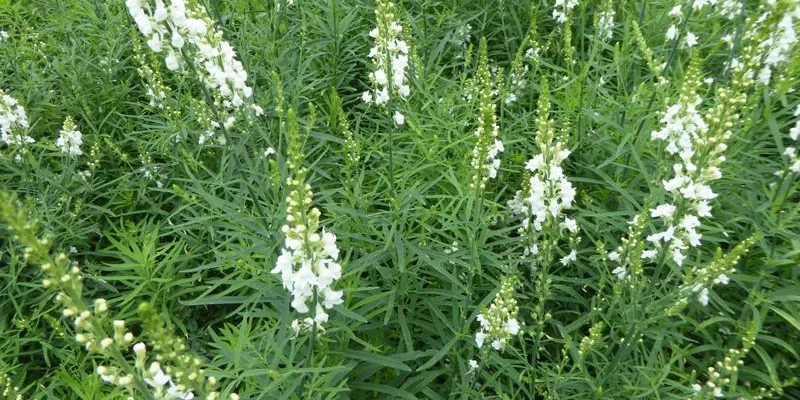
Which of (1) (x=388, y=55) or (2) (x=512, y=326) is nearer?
(2) (x=512, y=326)

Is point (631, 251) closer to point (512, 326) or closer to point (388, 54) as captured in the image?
point (512, 326)

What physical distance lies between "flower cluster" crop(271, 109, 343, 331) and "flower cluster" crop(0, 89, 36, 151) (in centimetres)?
381

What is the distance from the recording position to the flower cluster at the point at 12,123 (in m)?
5.16

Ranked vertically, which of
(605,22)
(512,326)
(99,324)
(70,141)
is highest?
(605,22)

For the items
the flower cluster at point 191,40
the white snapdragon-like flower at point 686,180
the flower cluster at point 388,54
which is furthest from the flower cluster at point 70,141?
the white snapdragon-like flower at point 686,180

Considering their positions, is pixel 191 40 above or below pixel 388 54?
above

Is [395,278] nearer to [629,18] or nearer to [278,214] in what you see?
[278,214]

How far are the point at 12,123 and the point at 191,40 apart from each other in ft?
9.07

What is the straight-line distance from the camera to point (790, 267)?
165 inches

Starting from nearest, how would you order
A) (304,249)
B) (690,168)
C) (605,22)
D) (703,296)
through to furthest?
(304,249)
(690,168)
(703,296)
(605,22)

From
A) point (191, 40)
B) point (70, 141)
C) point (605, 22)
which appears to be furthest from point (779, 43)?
point (70, 141)

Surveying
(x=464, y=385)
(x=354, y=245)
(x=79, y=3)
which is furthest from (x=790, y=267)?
(x=79, y=3)

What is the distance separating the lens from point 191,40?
A: 3.48 metres

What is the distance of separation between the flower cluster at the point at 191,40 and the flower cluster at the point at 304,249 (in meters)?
1.14
